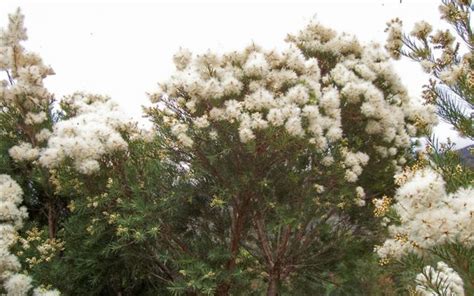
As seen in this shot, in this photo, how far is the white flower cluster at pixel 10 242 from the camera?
586 cm

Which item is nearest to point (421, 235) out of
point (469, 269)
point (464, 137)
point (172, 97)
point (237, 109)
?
point (469, 269)

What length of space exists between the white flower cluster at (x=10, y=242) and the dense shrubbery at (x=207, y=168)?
0.02 meters

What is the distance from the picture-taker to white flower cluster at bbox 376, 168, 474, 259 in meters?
2.34

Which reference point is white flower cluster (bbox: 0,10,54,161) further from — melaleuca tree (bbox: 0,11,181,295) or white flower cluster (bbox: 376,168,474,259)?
white flower cluster (bbox: 376,168,474,259)

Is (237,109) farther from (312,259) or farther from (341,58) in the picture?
(312,259)

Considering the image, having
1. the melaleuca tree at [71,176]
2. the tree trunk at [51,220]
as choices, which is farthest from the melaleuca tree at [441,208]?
the tree trunk at [51,220]

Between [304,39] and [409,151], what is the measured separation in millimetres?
2653

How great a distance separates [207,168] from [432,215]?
15.8 ft

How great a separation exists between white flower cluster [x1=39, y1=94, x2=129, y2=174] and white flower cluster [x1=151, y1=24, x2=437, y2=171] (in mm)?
755

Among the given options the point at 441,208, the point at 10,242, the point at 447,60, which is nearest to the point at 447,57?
the point at 447,60

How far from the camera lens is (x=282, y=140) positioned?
6.10m

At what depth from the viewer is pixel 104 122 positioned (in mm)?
6969

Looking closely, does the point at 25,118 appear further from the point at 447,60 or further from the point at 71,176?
the point at 447,60

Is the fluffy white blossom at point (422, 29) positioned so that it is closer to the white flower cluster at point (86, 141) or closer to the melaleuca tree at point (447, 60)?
the melaleuca tree at point (447, 60)
